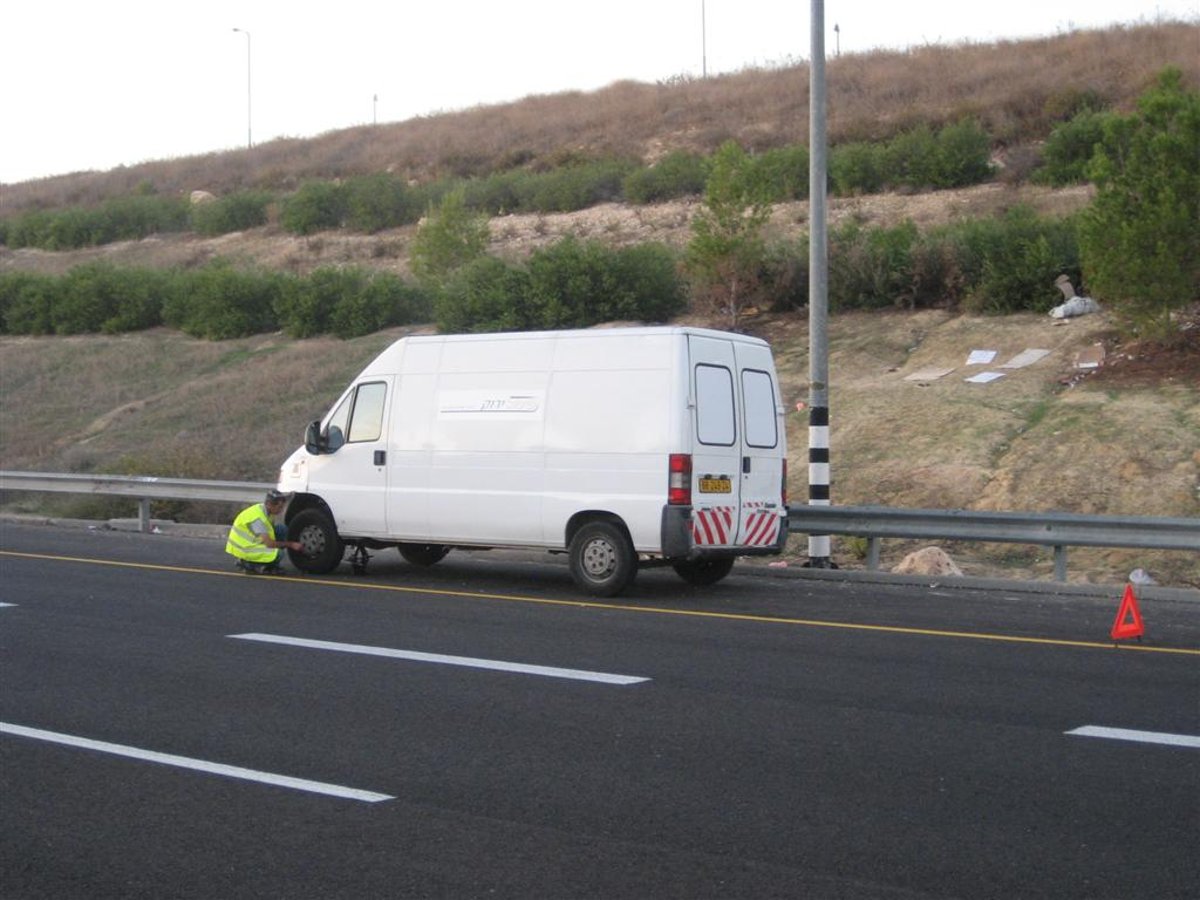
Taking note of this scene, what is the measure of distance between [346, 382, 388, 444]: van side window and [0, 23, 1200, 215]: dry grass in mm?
34635

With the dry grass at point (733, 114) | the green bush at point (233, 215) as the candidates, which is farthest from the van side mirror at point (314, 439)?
the green bush at point (233, 215)

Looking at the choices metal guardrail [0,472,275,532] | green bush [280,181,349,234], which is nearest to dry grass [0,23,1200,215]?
green bush [280,181,349,234]

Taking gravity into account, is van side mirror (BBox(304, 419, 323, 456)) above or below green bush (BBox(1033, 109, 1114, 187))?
below

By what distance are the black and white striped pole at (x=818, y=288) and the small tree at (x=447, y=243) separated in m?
21.0

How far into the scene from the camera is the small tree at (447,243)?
38.0 meters

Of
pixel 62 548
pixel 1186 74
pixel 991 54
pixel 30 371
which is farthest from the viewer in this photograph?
pixel 991 54

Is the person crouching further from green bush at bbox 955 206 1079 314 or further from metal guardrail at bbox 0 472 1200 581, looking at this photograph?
green bush at bbox 955 206 1079 314

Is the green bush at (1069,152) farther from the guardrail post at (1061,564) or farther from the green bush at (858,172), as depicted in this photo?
the guardrail post at (1061,564)

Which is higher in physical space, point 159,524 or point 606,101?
point 606,101

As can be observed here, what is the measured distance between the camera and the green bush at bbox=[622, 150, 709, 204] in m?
48.9

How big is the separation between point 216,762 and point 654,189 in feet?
142

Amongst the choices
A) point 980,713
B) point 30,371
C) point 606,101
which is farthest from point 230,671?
point 606,101

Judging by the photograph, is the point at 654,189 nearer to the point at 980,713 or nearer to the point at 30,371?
the point at 30,371

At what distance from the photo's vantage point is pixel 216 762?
766 cm
